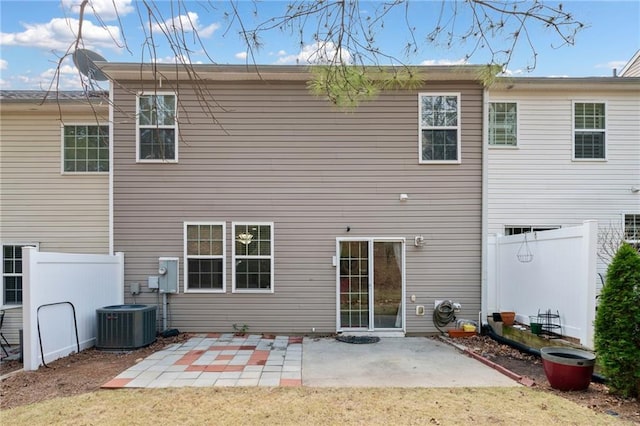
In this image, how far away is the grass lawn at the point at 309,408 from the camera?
13.0 feet

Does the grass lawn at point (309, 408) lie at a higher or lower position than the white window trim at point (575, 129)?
lower

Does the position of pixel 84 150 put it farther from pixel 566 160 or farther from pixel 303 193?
pixel 566 160

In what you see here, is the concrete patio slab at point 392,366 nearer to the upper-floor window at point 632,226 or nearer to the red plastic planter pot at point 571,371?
the red plastic planter pot at point 571,371

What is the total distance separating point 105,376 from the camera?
536 centimetres

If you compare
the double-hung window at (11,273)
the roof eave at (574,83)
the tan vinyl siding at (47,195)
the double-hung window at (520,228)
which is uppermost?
the roof eave at (574,83)

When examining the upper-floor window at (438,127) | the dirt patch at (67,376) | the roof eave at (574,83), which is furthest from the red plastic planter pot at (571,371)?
the roof eave at (574,83)

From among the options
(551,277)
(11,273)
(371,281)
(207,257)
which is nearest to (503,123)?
(551,277)

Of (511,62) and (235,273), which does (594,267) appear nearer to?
(511,62)

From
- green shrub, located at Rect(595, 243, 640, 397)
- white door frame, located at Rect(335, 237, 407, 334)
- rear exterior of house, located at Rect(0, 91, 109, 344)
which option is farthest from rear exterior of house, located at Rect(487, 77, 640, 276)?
rear exterior of house, located at Rect(0, 91, 109, 344)

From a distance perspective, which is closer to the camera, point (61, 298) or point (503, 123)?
point (61, 298)

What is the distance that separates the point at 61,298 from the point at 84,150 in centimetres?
378

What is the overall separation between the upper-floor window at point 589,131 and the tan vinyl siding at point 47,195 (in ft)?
34.4

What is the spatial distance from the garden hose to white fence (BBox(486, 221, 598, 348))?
80cm

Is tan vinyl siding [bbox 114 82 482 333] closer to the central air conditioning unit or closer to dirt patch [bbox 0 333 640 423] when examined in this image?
the central air conditioning unit
